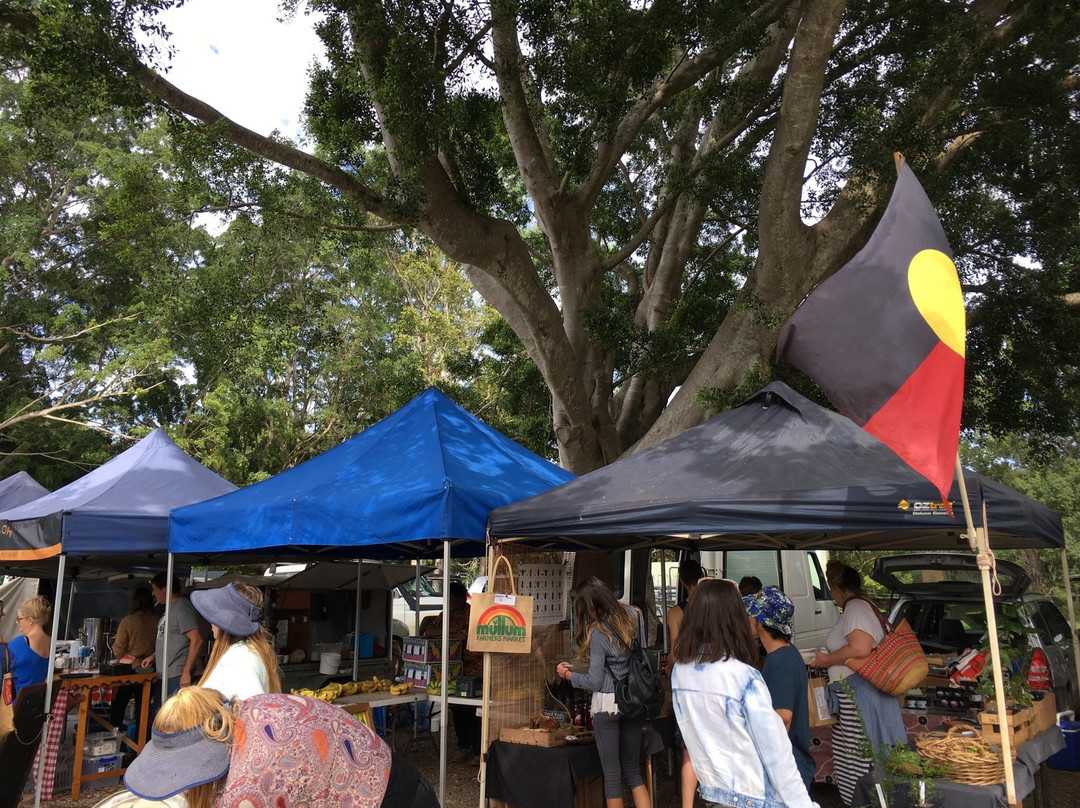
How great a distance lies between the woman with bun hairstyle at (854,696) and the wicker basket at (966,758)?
0.89 feet

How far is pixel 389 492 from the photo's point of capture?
6.24 m

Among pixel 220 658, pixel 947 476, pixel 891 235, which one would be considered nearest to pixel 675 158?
pixel 891 235

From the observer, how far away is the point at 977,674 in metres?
5.04

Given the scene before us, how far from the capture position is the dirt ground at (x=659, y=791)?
675 cm

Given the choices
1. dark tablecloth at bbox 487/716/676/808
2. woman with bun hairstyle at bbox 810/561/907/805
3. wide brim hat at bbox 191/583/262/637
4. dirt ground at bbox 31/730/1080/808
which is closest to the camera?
wide brim hat at bbox 191/583/262/637

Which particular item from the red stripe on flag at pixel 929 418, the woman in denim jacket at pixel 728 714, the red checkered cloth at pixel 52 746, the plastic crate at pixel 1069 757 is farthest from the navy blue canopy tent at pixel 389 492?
the plastic crate at pixel 1069 757

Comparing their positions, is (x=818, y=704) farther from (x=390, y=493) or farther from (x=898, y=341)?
(x=390, y=493)

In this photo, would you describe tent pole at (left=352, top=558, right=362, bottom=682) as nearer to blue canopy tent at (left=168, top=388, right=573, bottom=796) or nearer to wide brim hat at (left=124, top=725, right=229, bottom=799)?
blue canopy tent at (left=168, top=388, right=573, bottom=796)

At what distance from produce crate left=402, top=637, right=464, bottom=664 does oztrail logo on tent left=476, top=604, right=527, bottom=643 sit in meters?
1.49

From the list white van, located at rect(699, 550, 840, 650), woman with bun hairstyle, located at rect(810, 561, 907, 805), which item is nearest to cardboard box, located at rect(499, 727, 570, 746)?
woman with bun hairstyle, located at rect(810, 561, 907, 805)

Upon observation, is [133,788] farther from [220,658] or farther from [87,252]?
[87,252]

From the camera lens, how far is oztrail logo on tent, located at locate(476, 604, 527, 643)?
17.9ft

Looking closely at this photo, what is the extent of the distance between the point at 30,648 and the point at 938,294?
6.11 metres

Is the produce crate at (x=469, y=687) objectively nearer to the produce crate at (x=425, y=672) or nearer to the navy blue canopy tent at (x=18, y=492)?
the produce crate at (x=425, y=672)
